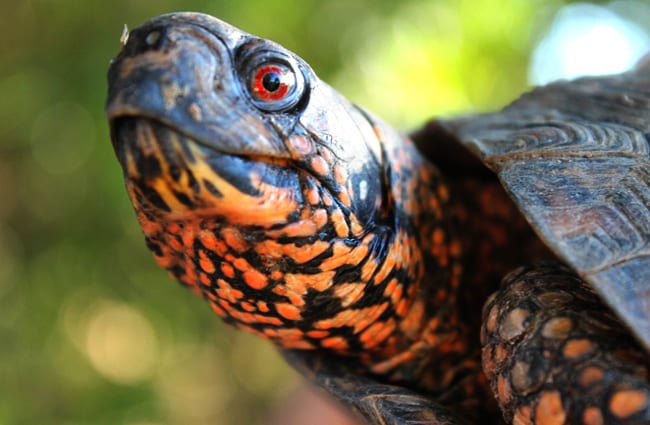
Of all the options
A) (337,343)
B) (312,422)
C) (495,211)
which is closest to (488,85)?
(312,422)

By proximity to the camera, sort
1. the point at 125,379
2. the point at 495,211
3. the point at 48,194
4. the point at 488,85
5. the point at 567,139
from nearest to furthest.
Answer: the point at 567,139 → the point at 495,211 → the point at 48,194 → the point at 125,379 → the point at 488,85

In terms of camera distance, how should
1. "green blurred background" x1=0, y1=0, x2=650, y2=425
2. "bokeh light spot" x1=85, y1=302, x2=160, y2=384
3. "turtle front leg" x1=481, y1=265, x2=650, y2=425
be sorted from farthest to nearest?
1. "bokeh light spot" x1=85, y1=302, x2=160, y2=384
2. "green blurred background" x1=0, y1=0, x2=650, y2=425
3. "turtle front leg" x1=481, y1=265, x2=650, y2=425

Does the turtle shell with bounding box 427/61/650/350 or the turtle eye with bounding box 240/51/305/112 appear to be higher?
the turtle eye with bounding box 240/51/305/112

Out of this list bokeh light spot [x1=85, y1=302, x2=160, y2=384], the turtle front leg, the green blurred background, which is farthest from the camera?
bokeh light spot [x1=85, y1=302, x2=160, y2=384]

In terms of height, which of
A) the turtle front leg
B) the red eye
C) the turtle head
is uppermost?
the red eye

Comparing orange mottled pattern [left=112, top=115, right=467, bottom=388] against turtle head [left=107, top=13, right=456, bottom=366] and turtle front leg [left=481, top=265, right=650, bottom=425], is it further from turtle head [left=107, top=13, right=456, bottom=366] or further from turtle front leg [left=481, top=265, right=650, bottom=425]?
turtle front leg [left=481, top=265, right=650, bottom=425]

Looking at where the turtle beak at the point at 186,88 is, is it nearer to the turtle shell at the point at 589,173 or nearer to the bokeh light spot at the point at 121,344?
the turtle shell at the point at 589,173

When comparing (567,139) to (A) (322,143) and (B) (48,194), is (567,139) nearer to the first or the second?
(A) (322,143)

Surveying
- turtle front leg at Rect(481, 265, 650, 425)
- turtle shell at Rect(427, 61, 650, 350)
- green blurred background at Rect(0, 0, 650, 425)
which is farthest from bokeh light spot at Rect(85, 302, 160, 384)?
turtle front leg at Rect(481, 265, 650, 425)
